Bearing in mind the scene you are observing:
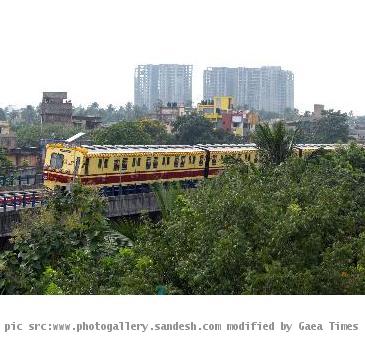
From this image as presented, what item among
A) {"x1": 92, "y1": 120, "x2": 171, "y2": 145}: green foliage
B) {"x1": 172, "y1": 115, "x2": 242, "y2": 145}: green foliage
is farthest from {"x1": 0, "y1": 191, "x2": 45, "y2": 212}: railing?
{"x1": 172, "y1": 115, "x2": 242, "y2": 145}: green foliage

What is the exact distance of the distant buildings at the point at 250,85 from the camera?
181750mm

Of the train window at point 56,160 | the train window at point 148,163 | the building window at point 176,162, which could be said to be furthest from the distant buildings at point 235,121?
the train window at point 56,160

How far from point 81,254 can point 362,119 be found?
18076 centimetres

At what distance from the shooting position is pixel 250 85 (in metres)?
185

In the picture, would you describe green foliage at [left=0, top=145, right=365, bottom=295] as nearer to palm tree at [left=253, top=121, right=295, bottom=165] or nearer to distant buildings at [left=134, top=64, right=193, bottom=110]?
palm tree at [left=253, top=121, right=295, bottom=165]

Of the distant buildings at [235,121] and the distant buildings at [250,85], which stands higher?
the distant buildings at [250,85]

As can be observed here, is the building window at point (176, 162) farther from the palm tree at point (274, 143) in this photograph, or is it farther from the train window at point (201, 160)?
the palm tree at point (274, 143)

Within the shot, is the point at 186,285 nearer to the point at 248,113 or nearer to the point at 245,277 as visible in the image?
the point at 245,277

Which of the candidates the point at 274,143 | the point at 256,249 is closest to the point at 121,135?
the point at 274,143

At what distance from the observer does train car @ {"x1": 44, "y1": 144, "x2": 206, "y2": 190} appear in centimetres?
2386

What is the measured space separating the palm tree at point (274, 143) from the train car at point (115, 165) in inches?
227

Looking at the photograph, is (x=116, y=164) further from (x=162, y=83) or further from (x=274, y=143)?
(x=162, y=83)

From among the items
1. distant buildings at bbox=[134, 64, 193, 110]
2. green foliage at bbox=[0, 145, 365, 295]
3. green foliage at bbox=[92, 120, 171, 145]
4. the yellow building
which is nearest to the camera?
green foliage at bbox=[0, 145, 365, 295]

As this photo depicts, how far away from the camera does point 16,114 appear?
13200 cm
